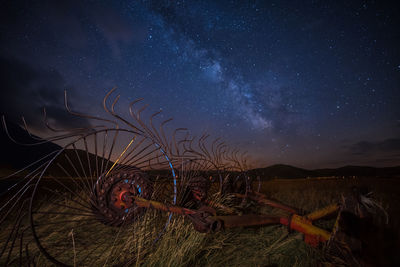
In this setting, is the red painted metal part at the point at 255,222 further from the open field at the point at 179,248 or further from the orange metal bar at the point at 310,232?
the open field at the point at 179,248

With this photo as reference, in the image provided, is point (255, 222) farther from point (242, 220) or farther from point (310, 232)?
point (310, 232)

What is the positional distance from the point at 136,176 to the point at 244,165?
417cm

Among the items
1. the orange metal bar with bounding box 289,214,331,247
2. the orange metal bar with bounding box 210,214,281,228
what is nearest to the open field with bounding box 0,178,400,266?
the orange metal bar with bounding box 289,214,331,247

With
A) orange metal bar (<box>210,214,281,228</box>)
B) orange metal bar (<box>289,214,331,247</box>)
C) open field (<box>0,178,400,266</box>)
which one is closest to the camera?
orange metal bar (<box>289,214,331,247</box>)

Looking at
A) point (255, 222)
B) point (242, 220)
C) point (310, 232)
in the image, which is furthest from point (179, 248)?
point (310, 232)

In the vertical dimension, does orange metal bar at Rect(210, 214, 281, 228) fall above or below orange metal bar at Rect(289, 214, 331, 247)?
above

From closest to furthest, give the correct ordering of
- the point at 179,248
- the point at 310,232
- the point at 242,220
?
the point at 310,232 → the point at 242,220 → the point at 179,248

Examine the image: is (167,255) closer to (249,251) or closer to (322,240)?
(249,251)

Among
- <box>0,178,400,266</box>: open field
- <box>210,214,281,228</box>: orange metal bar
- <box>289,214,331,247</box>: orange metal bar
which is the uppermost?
<box>210,214,281,228</box>: orange metal bar

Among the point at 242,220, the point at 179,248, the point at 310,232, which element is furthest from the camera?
the point at 179,248

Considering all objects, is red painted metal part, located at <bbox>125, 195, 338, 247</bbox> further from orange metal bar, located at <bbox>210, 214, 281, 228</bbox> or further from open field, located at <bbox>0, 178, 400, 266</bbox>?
open field, located at <bbox>0, 178, 400, 266</bbox>

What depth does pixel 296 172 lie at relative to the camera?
195 ft

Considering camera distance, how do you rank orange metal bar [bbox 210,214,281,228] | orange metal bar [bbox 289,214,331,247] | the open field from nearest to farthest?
orange metal bar [bbox 289,214,331,247]
orange metal bar [bbox 210,214,281,228]
the open field

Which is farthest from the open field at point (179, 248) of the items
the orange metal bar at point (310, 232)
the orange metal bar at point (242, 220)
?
the orange metal bar at point (242, 220)
